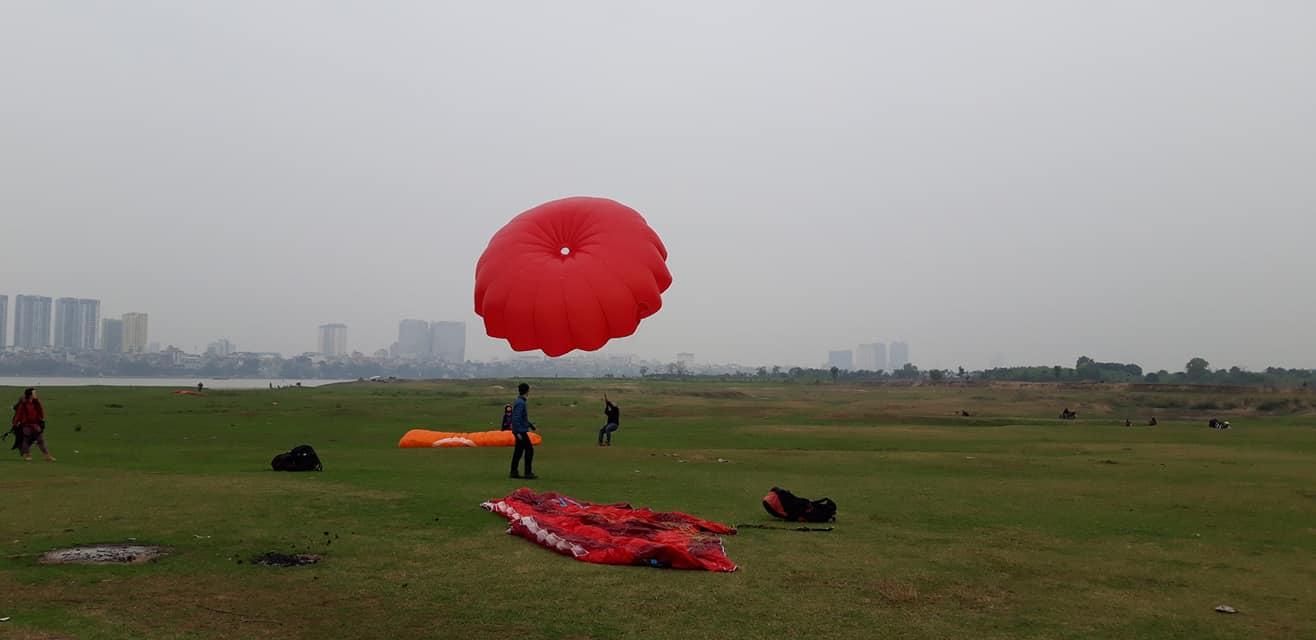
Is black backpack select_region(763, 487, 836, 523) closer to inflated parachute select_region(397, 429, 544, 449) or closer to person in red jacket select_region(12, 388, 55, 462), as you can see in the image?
inflated parachute select_region(397, 429, 544, 449)

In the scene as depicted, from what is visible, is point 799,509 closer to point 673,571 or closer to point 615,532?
point 615,532

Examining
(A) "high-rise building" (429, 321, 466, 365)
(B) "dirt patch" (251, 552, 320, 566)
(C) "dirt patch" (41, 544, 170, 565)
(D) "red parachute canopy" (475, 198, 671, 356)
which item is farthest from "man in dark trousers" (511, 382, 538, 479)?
(A) "high-rise building" (429, 321, 466, 365)

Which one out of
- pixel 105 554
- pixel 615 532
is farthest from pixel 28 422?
pixel 615 532

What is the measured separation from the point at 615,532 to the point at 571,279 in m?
5.46

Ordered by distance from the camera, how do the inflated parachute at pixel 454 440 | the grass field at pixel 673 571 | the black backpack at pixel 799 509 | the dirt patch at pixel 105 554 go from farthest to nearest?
the inflated parachute at pixel 454 440
the black backpack at pixel 799 509
the dirt patch at pixel 105 554
the grass field at pixel 673 571

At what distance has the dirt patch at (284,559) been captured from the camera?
9211 millimetres

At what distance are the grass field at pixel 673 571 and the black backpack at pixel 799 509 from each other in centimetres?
36

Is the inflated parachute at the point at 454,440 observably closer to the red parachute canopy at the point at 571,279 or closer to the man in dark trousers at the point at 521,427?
the man in dark trousers at the point at 521,427

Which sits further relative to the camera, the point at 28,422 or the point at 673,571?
the point at 28,422

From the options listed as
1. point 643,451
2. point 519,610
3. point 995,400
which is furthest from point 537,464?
point 995,400

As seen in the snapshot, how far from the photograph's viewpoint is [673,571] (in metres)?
9.07

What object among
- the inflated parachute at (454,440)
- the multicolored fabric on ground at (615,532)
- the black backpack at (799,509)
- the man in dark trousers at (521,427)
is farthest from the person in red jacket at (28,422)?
the black backpack at (799,509)

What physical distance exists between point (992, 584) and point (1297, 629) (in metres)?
2.55

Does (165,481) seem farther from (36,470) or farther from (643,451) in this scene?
(643,451)
